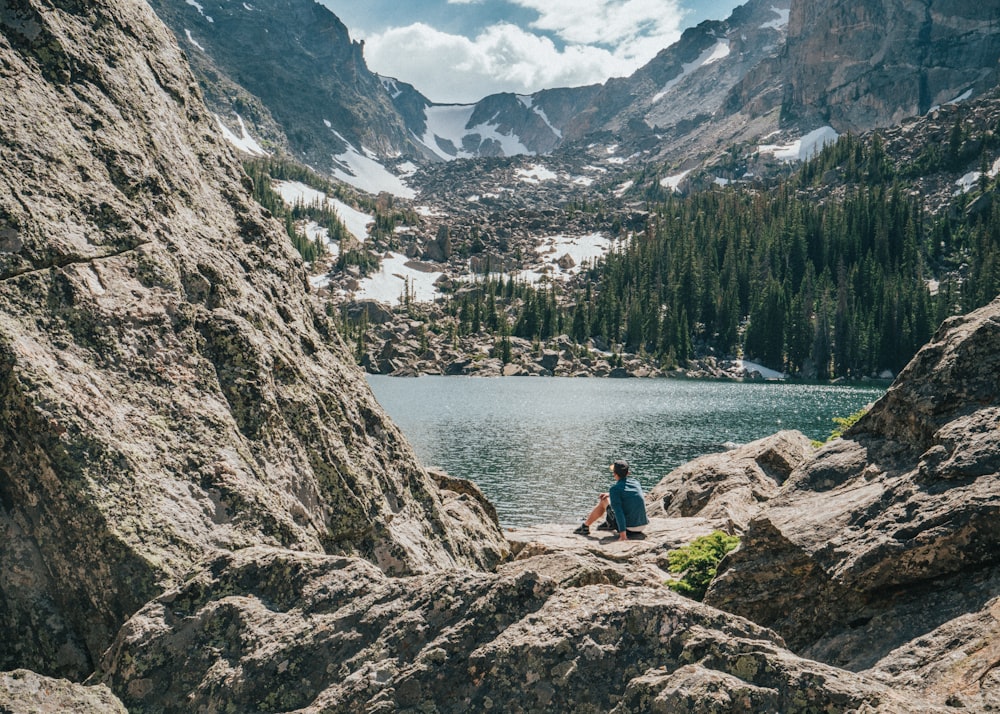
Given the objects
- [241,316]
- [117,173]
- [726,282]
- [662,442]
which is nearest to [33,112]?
[117,173]

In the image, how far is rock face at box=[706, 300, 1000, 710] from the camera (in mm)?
4672

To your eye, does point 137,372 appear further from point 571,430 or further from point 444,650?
point 571,430

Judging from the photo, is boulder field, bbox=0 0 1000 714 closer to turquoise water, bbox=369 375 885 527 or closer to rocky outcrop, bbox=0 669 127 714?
rocky outcrop, bbox=0 669 127 714

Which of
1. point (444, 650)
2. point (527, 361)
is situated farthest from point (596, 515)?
point (527, 361)

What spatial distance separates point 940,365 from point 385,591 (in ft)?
17.1

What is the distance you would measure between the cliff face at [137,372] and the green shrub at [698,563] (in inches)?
125

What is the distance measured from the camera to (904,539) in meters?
5.25

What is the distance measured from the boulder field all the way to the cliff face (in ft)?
0.07

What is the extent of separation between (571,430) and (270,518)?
45742mm

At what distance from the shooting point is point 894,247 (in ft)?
525

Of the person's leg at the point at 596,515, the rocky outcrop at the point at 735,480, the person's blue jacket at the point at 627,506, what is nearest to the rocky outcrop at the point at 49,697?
the person's blue jacket at the point at 627,506

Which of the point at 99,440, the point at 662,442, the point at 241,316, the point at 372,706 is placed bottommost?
the point at 662,442

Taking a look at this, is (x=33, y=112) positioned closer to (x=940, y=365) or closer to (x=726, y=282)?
(x=940, y=365)

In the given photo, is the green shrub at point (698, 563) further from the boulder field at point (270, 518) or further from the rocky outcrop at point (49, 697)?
the rocky outcrop at point (49, 697)
